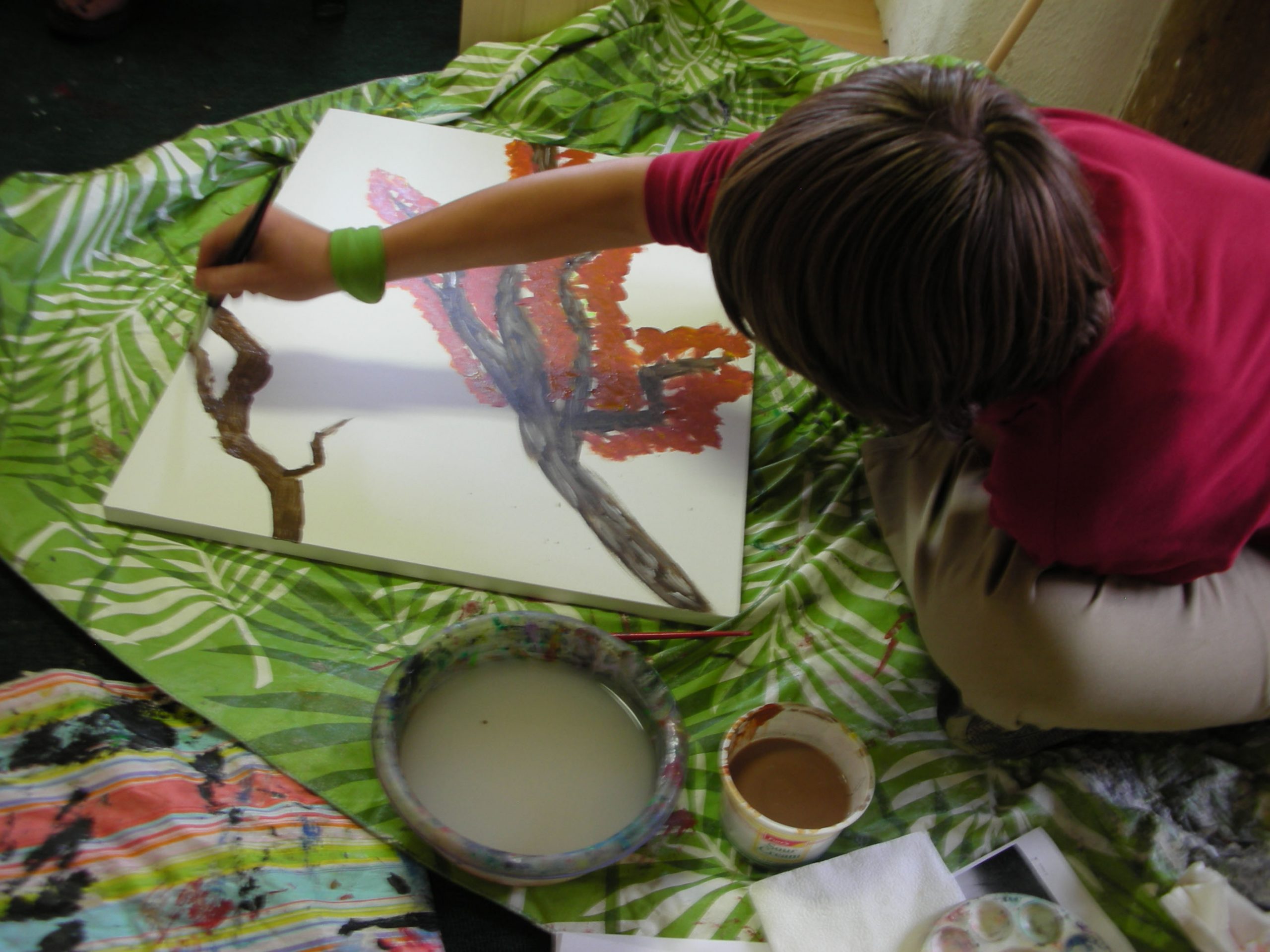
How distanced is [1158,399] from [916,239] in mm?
267

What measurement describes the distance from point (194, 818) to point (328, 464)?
400 mm

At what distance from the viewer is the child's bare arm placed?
109 cm

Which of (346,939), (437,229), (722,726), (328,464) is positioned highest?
(437,229)

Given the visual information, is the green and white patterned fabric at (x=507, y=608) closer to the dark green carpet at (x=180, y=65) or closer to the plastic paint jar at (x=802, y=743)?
the plastic paint jar at (x=802, y=743)

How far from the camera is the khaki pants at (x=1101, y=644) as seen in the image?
2.96 ft

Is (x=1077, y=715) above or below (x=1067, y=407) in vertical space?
below

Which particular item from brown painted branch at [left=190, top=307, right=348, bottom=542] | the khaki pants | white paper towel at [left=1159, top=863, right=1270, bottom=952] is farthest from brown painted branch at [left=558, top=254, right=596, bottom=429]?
white paper towel at [left=1159, top=863, right=1270, bottom=952]

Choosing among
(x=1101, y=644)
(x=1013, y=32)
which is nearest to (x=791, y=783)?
(x=1101, y=644)

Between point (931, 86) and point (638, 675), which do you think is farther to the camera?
point (638, 675)

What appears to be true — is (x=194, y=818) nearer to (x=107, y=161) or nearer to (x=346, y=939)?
(x=346, y=939)

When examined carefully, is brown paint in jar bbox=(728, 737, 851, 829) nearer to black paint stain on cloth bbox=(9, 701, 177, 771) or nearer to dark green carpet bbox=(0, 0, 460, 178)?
black paint stain on cloth bbox=(9, 701, 177, 771)

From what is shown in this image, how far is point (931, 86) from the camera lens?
698 millimetres

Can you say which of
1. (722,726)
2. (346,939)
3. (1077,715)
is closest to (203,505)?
(346,939)

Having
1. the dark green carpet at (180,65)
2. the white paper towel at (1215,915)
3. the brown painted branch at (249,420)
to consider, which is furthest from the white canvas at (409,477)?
the dark green carpet at (180,65)
